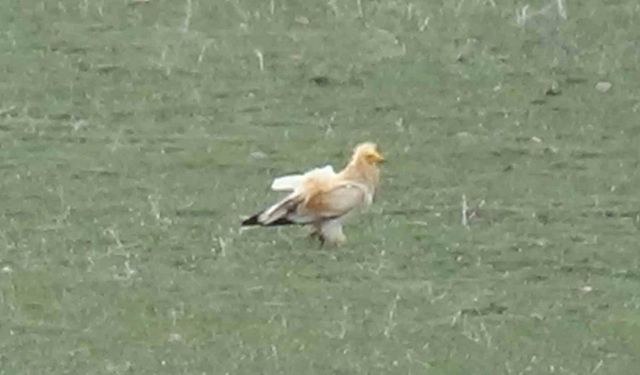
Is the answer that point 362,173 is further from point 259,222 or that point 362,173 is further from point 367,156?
point 259,222

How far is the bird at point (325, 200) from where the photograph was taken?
4.98 metres

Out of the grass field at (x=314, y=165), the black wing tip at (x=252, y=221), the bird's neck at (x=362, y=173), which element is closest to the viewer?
the grass field at (x=314, y=165)

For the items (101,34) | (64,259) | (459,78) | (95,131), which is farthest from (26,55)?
(64,259)

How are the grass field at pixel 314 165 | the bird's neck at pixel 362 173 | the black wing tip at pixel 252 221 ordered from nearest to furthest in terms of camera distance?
the grass field at pixel 314 165 < the black wing tip at pixel 252 221 < the bird's neck at pixel 362 173

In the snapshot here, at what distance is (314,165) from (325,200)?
0.69 metres

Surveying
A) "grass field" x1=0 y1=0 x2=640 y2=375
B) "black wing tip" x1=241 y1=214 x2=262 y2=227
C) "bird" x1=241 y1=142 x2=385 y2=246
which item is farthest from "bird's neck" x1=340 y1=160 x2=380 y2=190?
"black wing tip" x1=241 y1=214 x2=262 y2=227

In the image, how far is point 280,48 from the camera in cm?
672

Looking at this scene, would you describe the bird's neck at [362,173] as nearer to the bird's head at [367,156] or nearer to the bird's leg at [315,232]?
the bird's head at [367,156]

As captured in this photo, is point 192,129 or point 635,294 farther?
point 192,129

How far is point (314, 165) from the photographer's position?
18.6 feet

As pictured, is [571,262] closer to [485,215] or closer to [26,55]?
[485,215]

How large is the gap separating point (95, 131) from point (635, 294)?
1831 mm

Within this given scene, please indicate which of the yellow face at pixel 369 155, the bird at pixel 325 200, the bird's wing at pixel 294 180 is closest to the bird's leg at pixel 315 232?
the bird at pixel 325 200

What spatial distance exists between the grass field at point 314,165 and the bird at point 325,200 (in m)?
0.06
